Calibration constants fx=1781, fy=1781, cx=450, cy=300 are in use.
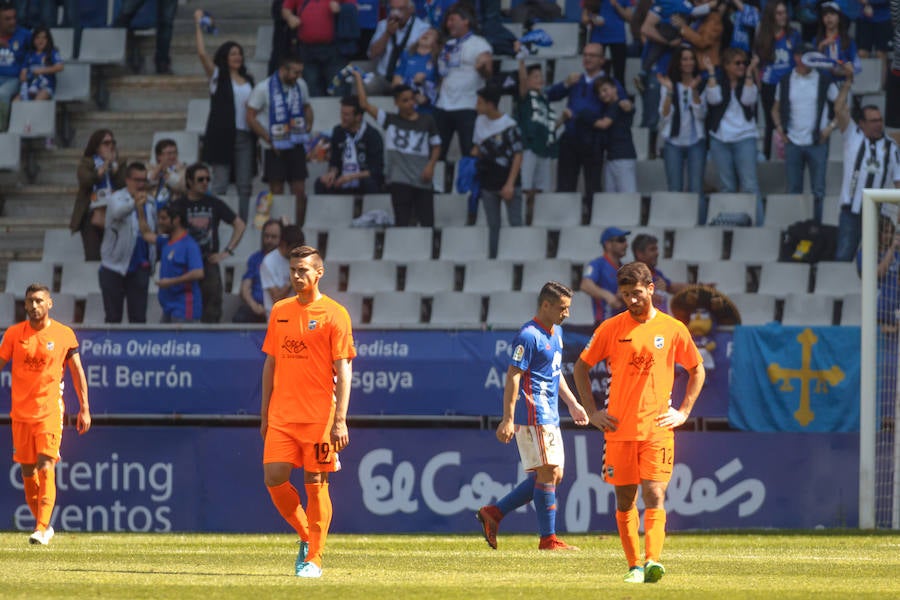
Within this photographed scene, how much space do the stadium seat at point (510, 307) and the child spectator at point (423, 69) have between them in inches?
104

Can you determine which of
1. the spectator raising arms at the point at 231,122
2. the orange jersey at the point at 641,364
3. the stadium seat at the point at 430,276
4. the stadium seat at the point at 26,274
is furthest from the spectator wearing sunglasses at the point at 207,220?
the orange jersey at the point at 641,364

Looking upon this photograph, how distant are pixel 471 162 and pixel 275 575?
32.7 feet

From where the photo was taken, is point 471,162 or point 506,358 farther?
point 471,162

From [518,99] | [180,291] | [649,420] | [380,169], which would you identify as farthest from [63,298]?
[649,420]

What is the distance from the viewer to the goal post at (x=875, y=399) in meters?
15.2

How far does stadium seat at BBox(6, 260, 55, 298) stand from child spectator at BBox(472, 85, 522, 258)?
5212mm

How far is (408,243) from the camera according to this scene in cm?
1983

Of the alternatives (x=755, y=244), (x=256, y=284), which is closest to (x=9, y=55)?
(x=256, y=284)

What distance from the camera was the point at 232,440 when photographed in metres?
16.5

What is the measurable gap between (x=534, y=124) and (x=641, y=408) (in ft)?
32.7

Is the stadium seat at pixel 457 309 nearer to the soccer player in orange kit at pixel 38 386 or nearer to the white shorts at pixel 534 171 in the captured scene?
the white shorts at pixel 534 171

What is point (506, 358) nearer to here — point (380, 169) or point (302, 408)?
point (380, 169)

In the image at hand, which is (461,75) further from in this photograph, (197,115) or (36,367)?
(36,367)

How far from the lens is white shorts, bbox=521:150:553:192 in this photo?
20.1 metres
